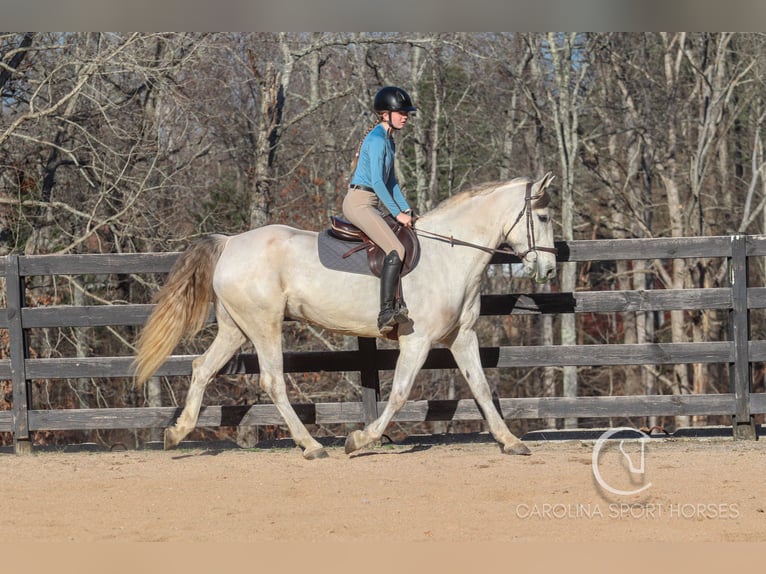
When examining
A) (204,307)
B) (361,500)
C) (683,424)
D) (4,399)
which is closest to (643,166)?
(683,424)

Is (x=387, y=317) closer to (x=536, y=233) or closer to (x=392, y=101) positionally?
(x=536, y=233)

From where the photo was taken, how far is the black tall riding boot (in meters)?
7.39

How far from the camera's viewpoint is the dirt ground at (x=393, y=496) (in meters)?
5.38

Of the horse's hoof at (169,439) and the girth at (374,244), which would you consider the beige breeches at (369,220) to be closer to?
the girth at (374,244)

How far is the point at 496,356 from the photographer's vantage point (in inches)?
336

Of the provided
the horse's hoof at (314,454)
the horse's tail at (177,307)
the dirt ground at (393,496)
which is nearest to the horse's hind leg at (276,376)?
the horse's hoof at (314,454)

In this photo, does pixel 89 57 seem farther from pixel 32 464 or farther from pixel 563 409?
pixel 563 409

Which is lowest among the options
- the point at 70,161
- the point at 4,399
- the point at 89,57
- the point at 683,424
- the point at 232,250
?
the point at 683,424

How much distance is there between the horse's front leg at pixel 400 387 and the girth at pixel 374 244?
23.6 inches

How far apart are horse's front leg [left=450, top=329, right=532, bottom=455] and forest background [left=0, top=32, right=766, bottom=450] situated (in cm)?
660

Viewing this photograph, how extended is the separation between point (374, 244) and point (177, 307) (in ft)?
5.53

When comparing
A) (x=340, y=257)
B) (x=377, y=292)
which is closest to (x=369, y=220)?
(x=340, y=257)

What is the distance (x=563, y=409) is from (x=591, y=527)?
10.3ft

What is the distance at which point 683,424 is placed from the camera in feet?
55.4
